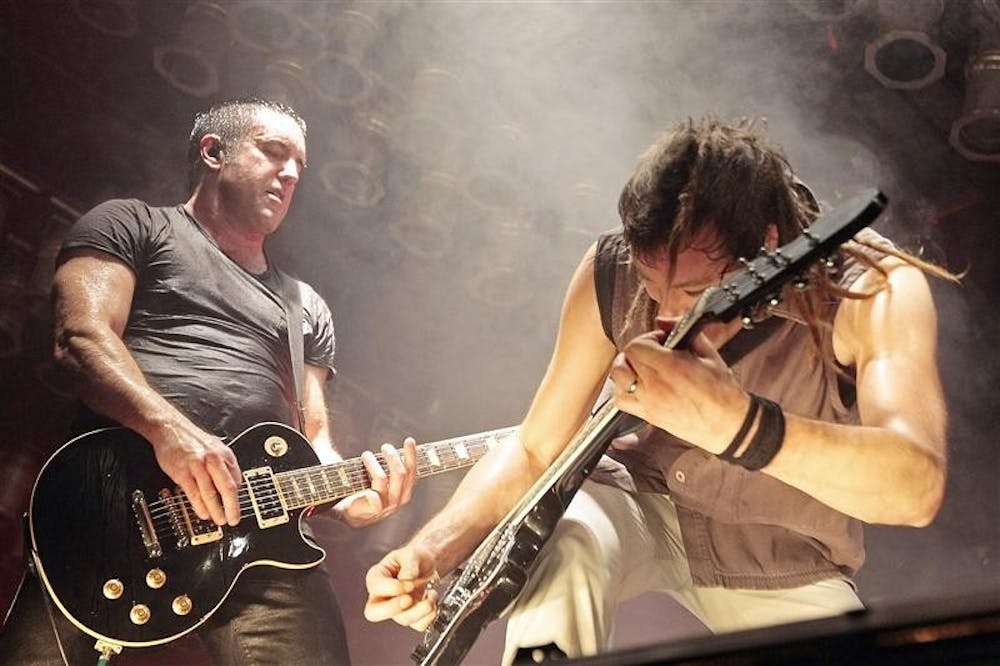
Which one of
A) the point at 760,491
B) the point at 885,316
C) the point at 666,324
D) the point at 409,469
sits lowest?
the point at 409,469

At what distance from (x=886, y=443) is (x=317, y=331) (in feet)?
4.45

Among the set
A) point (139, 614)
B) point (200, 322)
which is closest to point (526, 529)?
point (139, 614)

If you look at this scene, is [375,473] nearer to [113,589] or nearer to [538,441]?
[538,441]

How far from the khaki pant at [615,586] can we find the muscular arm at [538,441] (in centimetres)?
21

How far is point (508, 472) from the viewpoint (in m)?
2.12

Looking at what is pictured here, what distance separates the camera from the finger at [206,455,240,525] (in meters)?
2.19

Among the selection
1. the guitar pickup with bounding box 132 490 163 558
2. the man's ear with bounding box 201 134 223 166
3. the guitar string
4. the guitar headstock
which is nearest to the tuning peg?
the guitar headstock

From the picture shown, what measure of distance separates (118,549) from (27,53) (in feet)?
4.13

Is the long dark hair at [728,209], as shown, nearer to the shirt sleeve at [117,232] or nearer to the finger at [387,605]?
the finger at [387,605]

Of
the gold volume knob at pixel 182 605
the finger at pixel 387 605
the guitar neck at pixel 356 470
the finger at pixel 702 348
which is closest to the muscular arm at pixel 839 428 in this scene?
the finger at pixel 702 348

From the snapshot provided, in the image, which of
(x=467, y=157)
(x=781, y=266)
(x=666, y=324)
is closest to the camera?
(x=781, y=266)

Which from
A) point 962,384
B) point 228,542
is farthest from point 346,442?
point 962,384

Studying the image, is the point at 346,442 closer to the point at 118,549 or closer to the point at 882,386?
the point at 118,549

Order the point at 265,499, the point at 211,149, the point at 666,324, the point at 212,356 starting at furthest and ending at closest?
the point at 211,149 < the point at 212,356 < the point at 265,499 < the point at 666,324
